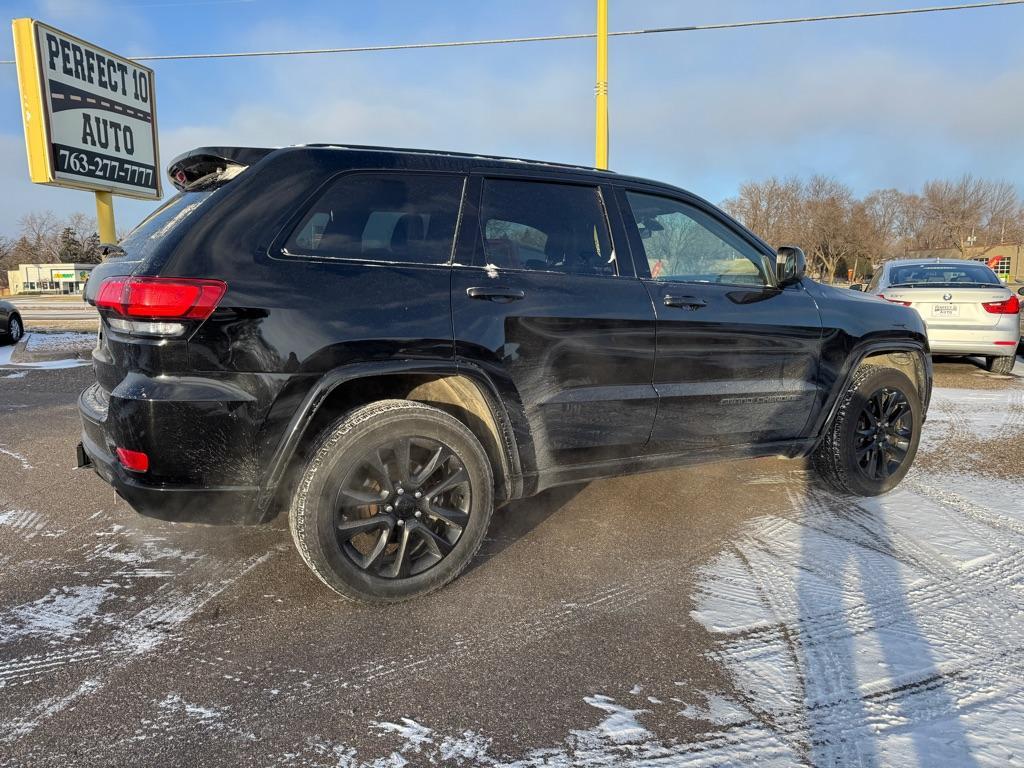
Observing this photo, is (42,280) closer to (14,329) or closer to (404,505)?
(14,329)

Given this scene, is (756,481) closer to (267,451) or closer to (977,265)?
(267,451)

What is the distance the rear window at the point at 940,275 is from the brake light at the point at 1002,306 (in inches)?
22.0

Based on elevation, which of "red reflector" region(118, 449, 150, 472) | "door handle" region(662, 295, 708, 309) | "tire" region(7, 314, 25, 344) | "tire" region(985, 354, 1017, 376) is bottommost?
"tire" region(985, 354, 1017, 376)

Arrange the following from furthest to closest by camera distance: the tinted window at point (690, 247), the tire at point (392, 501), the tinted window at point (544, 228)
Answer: the tinted window at point (690, 247) < the tinted window at point (544, 228) < the tire at point (392, 501)

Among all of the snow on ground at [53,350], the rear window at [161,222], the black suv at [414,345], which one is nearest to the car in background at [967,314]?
the black suv at [414,345]

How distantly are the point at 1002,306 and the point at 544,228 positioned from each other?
785 cm

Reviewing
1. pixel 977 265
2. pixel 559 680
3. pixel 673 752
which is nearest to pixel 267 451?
pixel 559 680

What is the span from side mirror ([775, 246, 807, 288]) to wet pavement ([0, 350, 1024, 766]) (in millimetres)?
1344

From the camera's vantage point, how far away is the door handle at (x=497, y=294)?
2.79 metres

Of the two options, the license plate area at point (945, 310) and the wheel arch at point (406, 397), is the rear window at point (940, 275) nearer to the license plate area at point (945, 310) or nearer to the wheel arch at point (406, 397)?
the license plate area at point (945, 310)

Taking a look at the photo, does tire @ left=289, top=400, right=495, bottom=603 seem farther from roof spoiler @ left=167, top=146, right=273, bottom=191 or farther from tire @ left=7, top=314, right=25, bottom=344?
tire @ left=7, top=314, right=25, bottom=344

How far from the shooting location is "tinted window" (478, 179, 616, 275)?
2.97 m

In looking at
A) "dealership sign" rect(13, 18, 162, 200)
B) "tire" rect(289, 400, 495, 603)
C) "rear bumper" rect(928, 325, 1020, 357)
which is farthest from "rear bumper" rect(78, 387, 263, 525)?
"dealership sign" rect(13, 18, 162, 200)

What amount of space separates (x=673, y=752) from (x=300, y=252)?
7.00 ft
